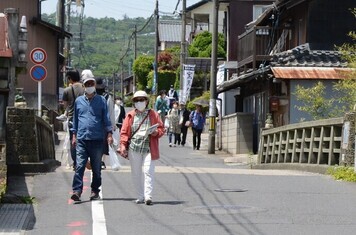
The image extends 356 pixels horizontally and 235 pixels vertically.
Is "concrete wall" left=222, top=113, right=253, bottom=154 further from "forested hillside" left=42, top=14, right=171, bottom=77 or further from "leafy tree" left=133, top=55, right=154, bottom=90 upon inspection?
"forested hillside" left=42, top=14, right=171, bottom=77

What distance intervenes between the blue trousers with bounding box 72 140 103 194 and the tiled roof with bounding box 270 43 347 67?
14.0 metres

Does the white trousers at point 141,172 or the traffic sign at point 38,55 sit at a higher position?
the traffic sign at point 38,55

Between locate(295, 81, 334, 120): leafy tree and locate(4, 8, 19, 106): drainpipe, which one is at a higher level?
locate(4, 8, 19, 106): drainpipe

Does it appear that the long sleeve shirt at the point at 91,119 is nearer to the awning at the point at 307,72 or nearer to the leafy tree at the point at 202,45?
the awning at the point at 307,72

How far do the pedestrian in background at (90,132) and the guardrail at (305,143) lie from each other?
686 centimetres

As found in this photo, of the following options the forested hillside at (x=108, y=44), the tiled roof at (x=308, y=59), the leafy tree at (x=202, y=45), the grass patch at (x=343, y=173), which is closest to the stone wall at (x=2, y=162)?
the grass patch at (x=343, y=173)

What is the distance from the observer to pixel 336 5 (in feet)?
85.6

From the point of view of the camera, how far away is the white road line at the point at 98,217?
358 inches

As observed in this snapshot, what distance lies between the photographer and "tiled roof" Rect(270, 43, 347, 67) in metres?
24.6

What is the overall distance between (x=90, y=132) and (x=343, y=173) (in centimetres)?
597

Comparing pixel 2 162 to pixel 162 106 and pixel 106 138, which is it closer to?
pixel 106 138

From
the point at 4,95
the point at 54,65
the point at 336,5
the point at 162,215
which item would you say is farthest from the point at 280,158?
the point at 54,65

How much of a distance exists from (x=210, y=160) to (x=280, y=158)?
17.0 feet

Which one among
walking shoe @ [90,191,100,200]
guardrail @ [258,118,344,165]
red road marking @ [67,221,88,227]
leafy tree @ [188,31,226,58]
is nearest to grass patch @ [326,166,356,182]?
guardrail @ [258,118,344,165]
